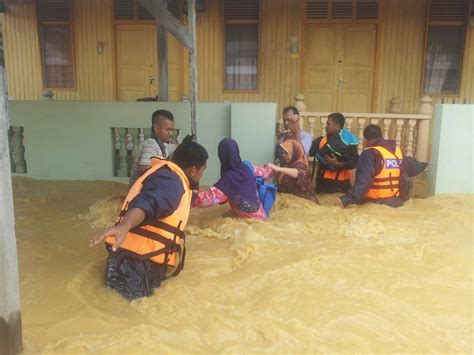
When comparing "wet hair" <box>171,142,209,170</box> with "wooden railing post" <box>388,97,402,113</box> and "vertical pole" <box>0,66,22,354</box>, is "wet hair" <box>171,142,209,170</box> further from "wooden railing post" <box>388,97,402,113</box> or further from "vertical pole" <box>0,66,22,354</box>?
"wooden railing post" <box>388,97,402,113</box>

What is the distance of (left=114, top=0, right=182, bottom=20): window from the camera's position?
10.4 meters

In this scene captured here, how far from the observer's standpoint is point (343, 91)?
10234 millimetres

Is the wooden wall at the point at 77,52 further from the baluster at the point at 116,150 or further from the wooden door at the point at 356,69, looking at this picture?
the wooden door at the point at 356,69

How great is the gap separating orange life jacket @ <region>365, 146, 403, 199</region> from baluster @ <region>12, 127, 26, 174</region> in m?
5.32

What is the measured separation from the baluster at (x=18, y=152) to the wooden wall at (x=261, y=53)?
12.0 feet

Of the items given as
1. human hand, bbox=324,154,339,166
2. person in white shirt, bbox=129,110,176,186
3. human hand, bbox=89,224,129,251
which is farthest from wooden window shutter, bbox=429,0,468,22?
human hand, bbox=89,224,129,251

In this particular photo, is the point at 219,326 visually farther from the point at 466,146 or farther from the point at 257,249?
the point at 466,146

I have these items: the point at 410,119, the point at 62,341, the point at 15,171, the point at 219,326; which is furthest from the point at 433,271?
the point at 15,171

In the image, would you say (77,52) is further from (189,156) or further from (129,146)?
(189,156)

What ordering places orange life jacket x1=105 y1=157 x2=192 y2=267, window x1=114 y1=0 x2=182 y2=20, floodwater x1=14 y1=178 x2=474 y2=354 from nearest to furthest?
floodwater x1=14 y1=178 x2=474 y2=354 < orange life jacket x1=105 y1=157 x2=192 y2=267 < window x1=114 y1=0 x2=182 y2=20

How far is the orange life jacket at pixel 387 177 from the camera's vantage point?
17.9 feet

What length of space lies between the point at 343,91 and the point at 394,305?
770 cm

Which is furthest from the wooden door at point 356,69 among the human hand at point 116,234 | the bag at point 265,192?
the human hand at point 116,234

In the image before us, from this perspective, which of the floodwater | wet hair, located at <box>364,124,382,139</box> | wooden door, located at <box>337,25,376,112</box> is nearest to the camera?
the floodwater
